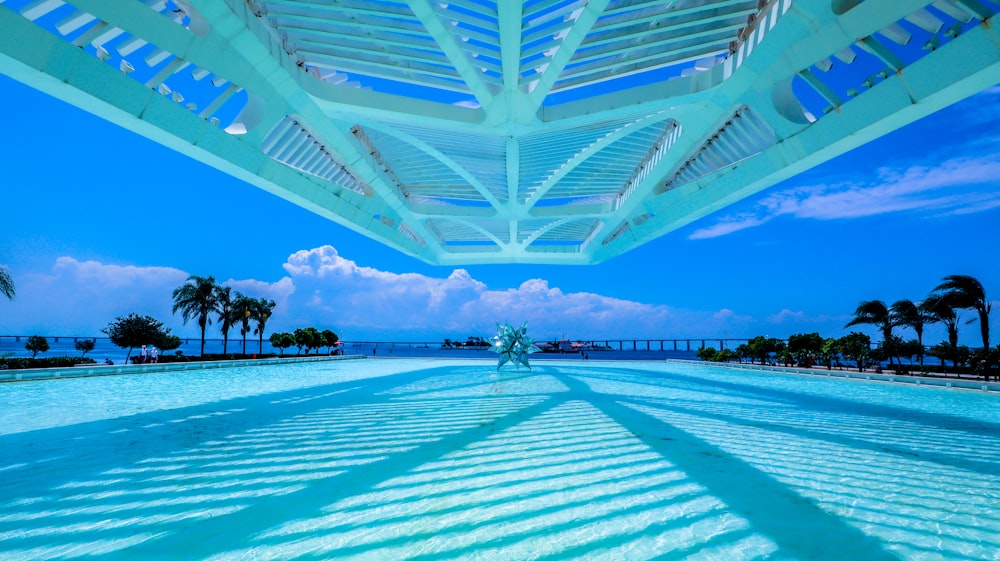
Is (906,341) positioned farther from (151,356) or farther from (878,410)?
(151,356)

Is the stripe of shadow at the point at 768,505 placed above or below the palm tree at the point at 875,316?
below

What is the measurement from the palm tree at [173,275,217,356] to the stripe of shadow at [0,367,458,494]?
833 inches

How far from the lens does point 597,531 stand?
12.4ft

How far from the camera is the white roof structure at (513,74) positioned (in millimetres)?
7129

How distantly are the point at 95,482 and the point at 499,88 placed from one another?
32.2 feet

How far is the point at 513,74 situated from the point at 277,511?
27.8ft

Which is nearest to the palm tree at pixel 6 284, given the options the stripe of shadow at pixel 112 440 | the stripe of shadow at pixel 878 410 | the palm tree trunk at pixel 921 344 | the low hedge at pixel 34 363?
the low hedge at pixel 34 363

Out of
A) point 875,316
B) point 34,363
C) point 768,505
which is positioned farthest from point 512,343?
point 875,316

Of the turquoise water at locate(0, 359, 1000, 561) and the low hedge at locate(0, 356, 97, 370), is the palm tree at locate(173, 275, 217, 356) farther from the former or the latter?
the turquoise water at locate(0, 359, 1000, 561)

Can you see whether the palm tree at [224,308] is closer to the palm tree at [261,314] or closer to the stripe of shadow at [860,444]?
the palm tree at [261,314]

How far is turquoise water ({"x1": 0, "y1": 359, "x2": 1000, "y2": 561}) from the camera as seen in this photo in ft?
11.7

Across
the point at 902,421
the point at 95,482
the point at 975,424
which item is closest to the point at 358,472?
the point at 95,482

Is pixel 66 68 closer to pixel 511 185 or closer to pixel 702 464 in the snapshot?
pixel 702 464

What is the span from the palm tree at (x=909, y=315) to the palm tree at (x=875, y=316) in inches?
14.4
